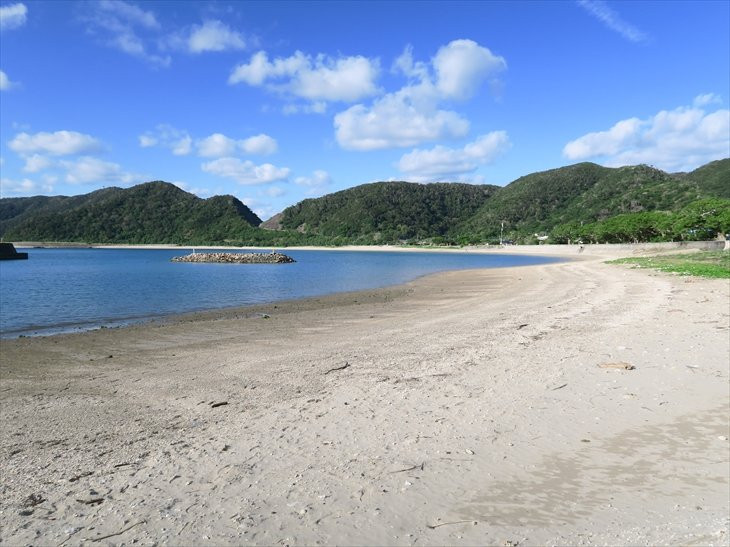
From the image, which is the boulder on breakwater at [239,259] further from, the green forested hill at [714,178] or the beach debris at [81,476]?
the green forested hill at [714,178]

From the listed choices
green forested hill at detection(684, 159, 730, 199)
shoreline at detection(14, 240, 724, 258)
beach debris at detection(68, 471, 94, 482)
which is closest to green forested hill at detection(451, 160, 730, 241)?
green forested hill at detection(684, 159, 730, 199)

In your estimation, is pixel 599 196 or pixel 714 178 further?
pixel 599 196

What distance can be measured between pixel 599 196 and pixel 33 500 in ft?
635

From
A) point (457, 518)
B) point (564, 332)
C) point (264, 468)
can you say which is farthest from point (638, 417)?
point (564, 332)

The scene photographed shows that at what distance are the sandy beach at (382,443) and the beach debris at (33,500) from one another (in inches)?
0.7

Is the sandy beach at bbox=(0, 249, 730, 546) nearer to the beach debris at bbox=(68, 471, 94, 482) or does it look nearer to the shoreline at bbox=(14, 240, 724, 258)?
the beach debris at bbox=(68, 471, 94, 482)

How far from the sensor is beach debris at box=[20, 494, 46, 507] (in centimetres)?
423

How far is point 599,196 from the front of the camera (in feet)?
567

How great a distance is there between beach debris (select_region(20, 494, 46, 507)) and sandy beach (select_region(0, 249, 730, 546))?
0.06 ft

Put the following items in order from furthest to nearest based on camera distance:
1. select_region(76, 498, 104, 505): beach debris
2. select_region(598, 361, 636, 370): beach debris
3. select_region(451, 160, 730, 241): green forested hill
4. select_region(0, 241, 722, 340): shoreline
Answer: select_region(451, 160, 730, 241): green forested hill < select_region(0, 241, 722, 340): shoreline < select_region(598, 361, 636, 370): beach debris < select_region(76, 498, 104, 505): beach debris

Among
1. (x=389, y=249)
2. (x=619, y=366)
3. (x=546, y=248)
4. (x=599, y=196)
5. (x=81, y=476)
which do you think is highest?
(x=599, y=196)

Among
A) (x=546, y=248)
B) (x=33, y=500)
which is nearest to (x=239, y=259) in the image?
(x=546, y=248)

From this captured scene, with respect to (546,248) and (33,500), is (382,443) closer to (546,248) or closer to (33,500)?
(33,500)

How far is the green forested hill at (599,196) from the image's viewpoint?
154 metres
